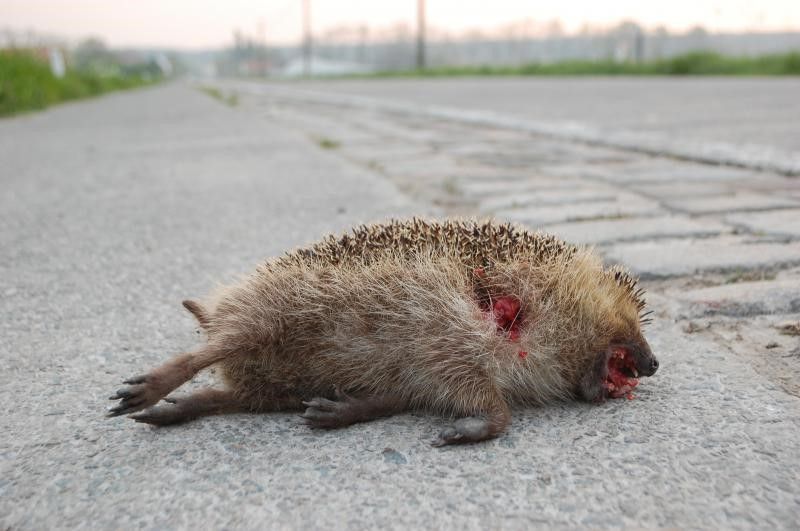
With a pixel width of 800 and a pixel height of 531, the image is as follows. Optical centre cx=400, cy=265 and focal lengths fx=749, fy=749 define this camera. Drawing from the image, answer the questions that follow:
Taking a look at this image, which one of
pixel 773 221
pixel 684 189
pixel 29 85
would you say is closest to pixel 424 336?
pixel 773 221

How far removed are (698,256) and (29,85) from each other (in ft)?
51.2

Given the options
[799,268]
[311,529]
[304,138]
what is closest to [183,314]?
[311,529]

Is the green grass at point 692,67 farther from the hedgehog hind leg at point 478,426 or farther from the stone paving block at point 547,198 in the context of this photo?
the hedgehog hind leg at point 478,426

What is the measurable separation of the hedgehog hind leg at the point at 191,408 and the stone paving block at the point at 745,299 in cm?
167

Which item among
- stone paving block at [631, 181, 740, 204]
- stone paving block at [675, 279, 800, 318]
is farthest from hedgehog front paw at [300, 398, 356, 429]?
stone paving block at [631, 181, 740, 204]

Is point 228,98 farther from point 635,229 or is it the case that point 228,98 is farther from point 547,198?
point 635,229

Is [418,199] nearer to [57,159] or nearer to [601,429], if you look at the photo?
[601,429]

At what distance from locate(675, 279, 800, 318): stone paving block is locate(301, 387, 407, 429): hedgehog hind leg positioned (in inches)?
51.2

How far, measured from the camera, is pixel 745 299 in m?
2.75

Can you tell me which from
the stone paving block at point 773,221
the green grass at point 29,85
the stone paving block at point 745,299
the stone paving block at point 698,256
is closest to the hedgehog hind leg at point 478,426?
the stone paving block at point 745,299

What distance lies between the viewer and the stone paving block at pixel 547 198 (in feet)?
15.1

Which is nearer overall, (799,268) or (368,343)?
(368,343)

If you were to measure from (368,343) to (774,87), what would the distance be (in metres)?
14.4

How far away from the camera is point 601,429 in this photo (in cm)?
191
